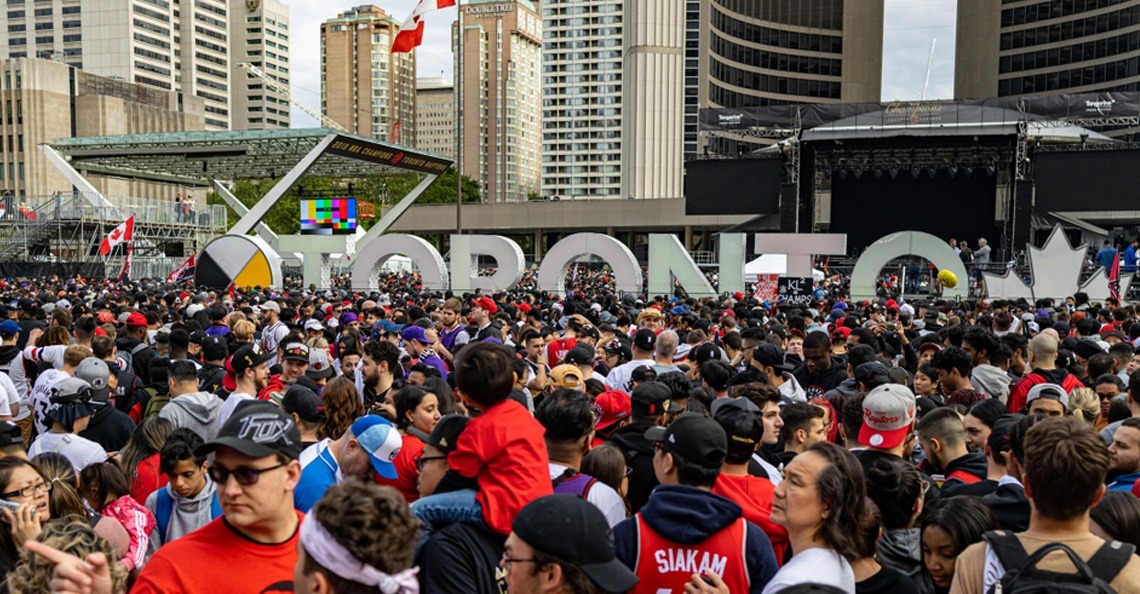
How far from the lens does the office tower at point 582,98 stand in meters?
143

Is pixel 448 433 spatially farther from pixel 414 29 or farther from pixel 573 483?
pixel 414 29

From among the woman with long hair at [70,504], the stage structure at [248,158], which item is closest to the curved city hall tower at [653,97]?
the stage structure at [248,158]

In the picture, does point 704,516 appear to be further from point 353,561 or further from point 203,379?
point 203,379

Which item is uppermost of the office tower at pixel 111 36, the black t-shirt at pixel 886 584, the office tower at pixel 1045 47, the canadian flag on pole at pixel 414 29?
the office tower at pixel 111 36

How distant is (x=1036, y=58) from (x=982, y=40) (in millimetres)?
4886

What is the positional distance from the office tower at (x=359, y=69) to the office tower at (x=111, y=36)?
84.6ft

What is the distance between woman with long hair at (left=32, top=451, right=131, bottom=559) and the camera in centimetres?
373

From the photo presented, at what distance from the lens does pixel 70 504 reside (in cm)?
402

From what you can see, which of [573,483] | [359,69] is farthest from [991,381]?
[359,69]

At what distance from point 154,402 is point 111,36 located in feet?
468

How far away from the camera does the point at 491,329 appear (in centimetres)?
964

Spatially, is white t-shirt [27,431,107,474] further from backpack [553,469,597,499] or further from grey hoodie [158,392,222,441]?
backpack [553,469,597,499]

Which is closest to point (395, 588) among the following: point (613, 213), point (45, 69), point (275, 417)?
point (275, 417)

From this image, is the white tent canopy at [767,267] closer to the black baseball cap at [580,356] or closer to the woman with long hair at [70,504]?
the black baseball cap at [580,356]
